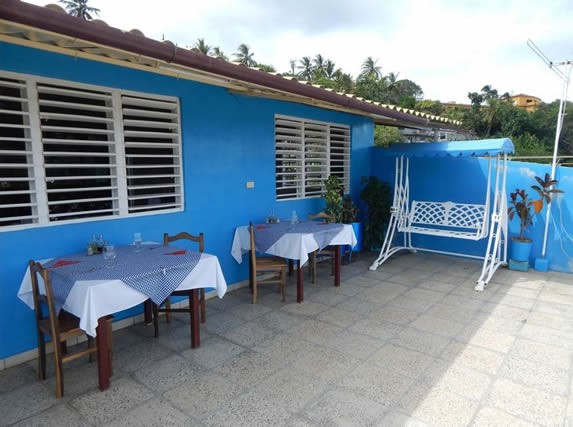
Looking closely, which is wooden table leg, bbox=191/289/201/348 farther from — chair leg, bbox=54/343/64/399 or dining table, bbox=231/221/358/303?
dining table, bbox=231/221/358/303

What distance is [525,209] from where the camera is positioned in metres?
5.96

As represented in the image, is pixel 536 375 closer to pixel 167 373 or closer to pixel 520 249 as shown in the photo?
pixel 167 373

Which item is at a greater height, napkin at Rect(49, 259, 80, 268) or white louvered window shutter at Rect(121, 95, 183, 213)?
white louvered window shutter at Rect(121, 95, 183, 213)

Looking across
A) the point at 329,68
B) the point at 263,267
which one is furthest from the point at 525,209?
the point at 329,68

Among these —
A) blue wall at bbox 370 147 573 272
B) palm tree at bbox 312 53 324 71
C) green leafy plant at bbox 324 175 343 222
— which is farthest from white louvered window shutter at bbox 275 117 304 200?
palm tree at bbox 312 53 324 71

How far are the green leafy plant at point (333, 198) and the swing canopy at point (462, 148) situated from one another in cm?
121

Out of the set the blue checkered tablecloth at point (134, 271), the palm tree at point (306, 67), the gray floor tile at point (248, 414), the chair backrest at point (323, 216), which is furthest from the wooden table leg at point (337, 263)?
the palm tree at point (306, 67)

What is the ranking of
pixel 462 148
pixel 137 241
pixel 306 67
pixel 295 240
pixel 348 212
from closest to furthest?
pixel 137 241 → pixel 295 240 → pixel 462 148 → pixel 348 212 → pixel 306 67

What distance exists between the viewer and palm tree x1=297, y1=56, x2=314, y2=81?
39281 millimetres

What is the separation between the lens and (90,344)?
10.4 feet

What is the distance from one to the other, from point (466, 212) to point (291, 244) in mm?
3436

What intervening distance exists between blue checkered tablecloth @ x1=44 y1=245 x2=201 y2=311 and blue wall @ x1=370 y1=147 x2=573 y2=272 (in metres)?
5.26

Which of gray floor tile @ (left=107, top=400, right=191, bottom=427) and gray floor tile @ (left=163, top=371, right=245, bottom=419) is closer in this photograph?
gray floor tile @ (left=107, top=400, right=191, bottom=427)

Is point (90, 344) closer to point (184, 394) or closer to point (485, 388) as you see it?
point (184, 394)
